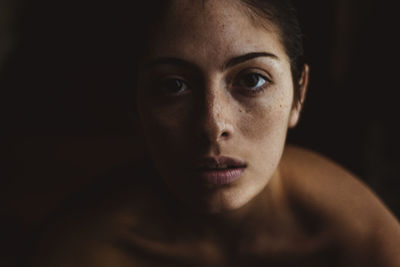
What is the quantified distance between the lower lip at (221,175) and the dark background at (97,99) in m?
0.23

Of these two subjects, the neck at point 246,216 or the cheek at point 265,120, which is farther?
the neck at point 246,216

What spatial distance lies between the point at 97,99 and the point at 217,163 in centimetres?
98

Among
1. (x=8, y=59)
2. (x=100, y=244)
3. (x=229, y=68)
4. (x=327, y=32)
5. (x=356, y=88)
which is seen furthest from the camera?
(x=8, y=59)

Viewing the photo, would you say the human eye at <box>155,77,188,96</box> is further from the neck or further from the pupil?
the neck

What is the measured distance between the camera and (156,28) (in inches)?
25.5

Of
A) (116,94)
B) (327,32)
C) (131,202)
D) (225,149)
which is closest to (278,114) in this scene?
(225,149)

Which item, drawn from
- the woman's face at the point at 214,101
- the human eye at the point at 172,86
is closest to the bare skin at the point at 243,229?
the woman's face at the point at 214,101

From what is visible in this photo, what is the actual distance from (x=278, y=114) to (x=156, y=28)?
0.24m

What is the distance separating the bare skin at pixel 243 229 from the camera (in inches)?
33.0

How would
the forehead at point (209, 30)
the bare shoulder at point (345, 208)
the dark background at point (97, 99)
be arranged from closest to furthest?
the forehead at point (209, 30) → the bare shoulder at point (345, 208) → the dark background at point (97, 99)

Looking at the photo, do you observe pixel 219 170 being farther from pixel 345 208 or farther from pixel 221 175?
pixel 345 208

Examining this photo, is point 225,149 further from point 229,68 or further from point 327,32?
point 327,32

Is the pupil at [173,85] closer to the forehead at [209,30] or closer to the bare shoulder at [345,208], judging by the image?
the forehead at [209,30]

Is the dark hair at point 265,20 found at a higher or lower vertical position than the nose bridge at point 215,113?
higher
